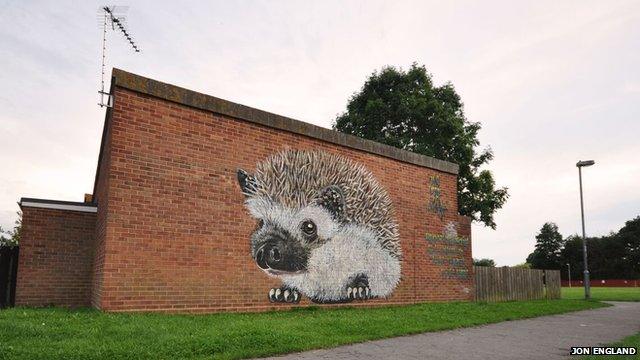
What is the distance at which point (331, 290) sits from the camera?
12.3 meters

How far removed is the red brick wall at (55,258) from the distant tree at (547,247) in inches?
3089

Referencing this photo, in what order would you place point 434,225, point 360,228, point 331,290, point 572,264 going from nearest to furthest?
point 331,290 → point 360,228 → point 434,225 → point 572,264

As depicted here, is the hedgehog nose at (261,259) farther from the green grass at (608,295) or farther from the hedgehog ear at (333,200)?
the green grass at (608,295)

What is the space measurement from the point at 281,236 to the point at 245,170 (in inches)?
68.8

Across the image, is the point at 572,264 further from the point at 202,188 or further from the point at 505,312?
the point at 202,188

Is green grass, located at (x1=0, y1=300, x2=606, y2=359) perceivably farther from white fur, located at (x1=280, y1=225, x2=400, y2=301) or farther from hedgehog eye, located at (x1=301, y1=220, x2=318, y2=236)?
hedgehog eye, located at (x1=301, y1=220, x2=318, y2=236)

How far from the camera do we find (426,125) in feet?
92.8

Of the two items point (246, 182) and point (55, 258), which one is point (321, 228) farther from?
point (55, 258)

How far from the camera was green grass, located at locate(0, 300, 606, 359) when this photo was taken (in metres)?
6.09

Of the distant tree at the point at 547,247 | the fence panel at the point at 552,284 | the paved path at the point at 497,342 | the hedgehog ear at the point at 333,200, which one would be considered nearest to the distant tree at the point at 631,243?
the distant tree at the point at 547,247

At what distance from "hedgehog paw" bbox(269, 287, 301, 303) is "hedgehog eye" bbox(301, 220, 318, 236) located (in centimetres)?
140

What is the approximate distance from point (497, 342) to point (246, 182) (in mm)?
5922

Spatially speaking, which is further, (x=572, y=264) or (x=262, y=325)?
(x=572, y=264)

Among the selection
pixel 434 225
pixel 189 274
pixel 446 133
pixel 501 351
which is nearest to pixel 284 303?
pixel 189 274
